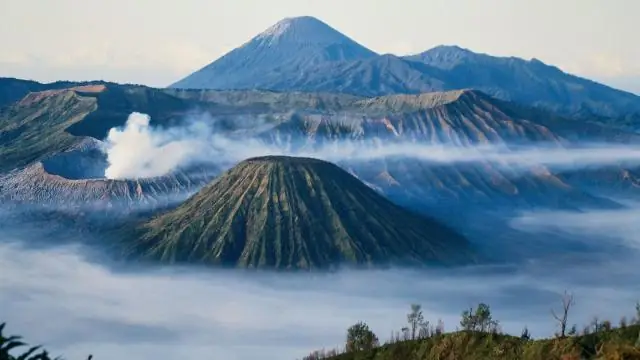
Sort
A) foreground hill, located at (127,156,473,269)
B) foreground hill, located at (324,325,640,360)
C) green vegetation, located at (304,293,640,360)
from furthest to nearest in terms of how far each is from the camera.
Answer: foreground hill, located at (127,156,473,269) < green vegetation, located at (304,293,640,360) < foreground hill, located at (324,325,640,360)

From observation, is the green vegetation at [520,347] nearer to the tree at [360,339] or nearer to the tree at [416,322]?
the tree at [360,339]

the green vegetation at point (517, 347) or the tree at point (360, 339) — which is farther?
the tree at point (360, 339)

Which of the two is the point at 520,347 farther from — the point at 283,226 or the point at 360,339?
the point at 283,226

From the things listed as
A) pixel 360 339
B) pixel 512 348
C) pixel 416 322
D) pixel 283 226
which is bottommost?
pixel 512 348

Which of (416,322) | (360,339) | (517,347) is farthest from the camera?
(416,322)

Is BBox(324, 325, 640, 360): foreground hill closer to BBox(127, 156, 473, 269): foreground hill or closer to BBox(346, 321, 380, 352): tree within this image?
BBox(346, 321, 380, 352): tree

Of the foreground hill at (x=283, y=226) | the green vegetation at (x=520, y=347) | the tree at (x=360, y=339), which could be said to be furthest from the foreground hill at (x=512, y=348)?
the foreground hill at (x=283, y=226)

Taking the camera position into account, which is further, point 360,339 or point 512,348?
point 360,339

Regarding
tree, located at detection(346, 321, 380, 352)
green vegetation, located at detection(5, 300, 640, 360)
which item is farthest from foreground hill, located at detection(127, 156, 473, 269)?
green vegetation, located at detection(5, 300, 640, 360)

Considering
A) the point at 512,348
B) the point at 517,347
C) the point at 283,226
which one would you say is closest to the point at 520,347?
the point at 517,347
